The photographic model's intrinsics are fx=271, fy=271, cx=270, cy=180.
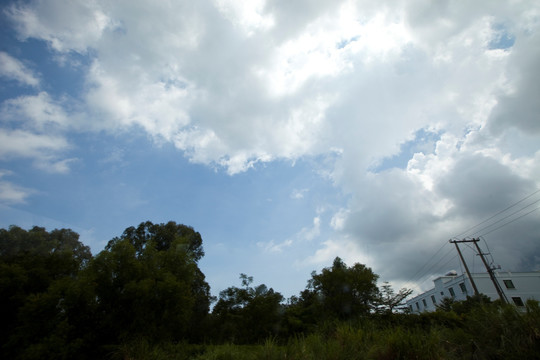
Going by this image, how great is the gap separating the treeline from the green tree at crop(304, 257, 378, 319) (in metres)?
0.09

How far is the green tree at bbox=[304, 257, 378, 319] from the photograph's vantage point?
2316 centimetres

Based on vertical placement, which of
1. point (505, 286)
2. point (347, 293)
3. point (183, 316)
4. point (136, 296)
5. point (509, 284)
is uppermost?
point (509, 284)

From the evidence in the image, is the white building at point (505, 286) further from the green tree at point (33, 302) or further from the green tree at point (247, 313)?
the green tree at point (33, 302)

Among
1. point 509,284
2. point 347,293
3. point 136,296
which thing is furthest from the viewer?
point 509,284

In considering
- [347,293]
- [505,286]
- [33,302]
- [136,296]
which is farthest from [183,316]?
[505,286]

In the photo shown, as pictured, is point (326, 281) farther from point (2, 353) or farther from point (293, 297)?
point (2, 353)

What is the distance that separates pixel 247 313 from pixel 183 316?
8.92 meters

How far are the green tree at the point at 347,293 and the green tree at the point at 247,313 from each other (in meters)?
4.19

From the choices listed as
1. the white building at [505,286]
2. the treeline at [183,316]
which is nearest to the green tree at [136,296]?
the treeline at [183,316]

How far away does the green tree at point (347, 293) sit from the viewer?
23.2m

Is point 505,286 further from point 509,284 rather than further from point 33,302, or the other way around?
point 33,302

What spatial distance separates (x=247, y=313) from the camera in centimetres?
2400

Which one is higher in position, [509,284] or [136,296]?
[509,284]

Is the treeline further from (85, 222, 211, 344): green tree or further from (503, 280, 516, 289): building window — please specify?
(503, 280, 516, 289): building window
